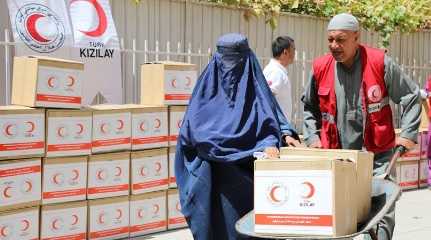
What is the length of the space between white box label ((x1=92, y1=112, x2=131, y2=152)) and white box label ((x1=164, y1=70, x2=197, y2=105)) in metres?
0.44

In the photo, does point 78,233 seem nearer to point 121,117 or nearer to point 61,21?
point 121,117

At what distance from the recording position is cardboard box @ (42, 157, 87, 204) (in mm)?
5336

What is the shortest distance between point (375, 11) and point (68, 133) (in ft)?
18.4

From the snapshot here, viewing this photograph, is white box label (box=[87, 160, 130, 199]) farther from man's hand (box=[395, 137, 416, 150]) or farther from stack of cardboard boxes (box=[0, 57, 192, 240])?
man's hand (box=[395, 137, 416, 150])

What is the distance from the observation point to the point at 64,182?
215 inches

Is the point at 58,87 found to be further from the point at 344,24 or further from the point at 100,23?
the point at 344,24

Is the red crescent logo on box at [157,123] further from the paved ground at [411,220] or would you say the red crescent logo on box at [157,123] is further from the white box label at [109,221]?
the paved ground at [411,220]

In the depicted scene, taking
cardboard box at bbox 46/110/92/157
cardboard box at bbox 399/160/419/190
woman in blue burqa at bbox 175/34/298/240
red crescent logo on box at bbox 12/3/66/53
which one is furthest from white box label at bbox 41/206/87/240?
cardboard box at bbox 399/160/419/190

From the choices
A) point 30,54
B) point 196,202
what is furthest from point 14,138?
point 196,202

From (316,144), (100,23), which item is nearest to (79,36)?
(100,23)

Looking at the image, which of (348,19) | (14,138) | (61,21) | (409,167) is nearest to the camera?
(348,19)

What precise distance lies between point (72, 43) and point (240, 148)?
287cm

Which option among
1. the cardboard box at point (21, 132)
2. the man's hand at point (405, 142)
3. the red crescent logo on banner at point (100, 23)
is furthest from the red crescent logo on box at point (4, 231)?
the man's hand at point (405, 142)

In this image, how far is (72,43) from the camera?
611 centimetres
